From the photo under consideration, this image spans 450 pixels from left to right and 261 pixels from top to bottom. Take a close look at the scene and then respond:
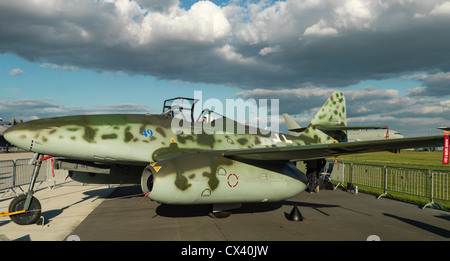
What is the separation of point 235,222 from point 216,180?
147 cm

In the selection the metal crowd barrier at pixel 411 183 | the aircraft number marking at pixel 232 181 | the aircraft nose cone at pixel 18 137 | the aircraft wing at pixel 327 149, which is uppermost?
the aircraft nose cone at pixel 18 137

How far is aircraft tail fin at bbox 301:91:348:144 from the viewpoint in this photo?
12.5m

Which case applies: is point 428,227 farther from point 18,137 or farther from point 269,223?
point 18,137

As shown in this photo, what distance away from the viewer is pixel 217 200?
7.72 meters

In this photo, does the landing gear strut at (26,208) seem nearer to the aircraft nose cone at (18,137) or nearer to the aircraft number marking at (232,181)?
the aircraft nose cone at (18,137)

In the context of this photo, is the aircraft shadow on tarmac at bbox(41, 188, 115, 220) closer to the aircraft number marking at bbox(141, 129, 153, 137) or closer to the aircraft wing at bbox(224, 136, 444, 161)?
the aircraft number marking at bbox(141, 129, 153, 137)

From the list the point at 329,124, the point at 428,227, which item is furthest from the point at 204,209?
the point at 329,124

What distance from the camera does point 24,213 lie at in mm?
7730

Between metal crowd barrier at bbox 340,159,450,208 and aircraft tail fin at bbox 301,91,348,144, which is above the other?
aircraft tail fin at bbox 301,91,348,144

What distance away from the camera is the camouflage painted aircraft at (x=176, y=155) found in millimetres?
7219

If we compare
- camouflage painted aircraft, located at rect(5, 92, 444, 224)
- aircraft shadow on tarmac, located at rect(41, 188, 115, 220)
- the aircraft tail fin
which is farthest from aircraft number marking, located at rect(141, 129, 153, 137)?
the aircraft tail fin

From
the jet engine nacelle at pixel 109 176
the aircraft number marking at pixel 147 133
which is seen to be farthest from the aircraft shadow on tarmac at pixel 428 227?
the jet engine nacelle at pixel 109 176

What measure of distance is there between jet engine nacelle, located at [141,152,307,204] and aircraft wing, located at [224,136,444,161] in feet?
1.31
